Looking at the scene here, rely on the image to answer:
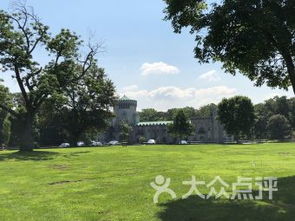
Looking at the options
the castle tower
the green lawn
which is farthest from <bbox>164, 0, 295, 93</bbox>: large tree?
the castle tower

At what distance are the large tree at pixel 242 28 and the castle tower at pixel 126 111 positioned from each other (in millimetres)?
140456

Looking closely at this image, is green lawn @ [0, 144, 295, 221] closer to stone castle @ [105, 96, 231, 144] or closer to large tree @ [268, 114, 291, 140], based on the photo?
large tree @ [268, 114, 291, 140]

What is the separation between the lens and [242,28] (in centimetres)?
1474

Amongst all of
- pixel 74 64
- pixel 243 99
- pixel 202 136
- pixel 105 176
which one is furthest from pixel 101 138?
pixel 105 176

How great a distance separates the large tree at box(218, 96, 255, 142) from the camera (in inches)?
4016

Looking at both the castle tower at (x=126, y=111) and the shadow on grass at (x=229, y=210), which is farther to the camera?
the castle tower at (x=126, y=111)

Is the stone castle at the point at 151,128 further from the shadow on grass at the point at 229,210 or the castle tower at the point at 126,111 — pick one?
the shadow on grass at the point at 229,210

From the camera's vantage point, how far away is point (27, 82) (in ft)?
150

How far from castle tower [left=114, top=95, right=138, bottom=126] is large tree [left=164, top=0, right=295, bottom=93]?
140456mm

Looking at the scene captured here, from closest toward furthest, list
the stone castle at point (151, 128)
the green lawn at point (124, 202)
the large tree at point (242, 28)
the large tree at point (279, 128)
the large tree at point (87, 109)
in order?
the green lawn at point (124, 202) < the large tree at point (242, 28) < the large tree at point (87, 109) < the large tree at point (279, 128) < the stone castle at point (151, 128)

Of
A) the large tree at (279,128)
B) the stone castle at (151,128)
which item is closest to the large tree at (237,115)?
the large tree at (279,128)

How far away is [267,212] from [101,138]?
146 meters

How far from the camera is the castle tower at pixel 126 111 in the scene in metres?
158

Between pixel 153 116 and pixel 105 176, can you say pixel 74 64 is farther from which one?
pixel 153 116
